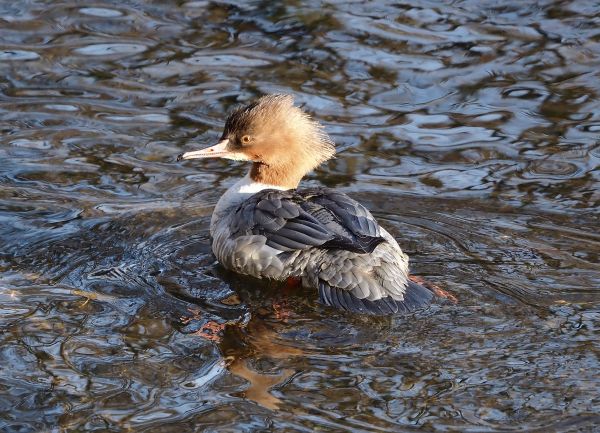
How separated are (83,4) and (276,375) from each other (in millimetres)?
6287

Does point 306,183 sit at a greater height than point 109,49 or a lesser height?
lesser

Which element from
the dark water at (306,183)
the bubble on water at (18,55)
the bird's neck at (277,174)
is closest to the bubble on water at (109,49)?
the dark water at (306,183)

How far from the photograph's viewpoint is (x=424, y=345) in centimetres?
541

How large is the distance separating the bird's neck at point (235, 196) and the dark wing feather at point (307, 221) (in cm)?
23

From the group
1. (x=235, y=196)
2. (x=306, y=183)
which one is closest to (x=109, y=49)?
(x=306, y=183)

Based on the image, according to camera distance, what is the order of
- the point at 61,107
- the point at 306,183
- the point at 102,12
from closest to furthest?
the point at 306,183
the point at 61,107
the point at 102,12

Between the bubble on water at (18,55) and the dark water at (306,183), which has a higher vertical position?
the bubble on water at (18,55)

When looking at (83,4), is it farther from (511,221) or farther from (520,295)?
(520,295)

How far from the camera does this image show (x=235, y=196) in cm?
697

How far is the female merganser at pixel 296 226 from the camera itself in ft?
19.4

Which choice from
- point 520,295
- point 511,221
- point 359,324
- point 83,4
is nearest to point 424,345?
point 359,324

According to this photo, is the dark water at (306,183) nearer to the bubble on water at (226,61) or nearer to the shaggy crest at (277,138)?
the bubble on water at (226,61)

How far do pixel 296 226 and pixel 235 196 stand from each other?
88 centimetres

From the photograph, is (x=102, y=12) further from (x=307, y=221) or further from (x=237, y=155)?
(x=307, y=221)
